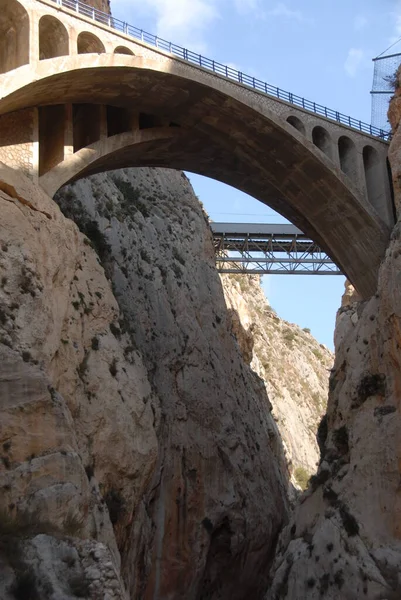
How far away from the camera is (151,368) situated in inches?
1125

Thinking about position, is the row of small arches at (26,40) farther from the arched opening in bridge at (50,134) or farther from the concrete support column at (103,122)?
the concrete support column at (103,122)

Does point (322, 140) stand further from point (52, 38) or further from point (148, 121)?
point (52, 38)

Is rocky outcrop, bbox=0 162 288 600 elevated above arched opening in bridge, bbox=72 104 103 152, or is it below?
below

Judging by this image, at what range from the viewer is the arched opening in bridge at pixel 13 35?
21406 millimetres

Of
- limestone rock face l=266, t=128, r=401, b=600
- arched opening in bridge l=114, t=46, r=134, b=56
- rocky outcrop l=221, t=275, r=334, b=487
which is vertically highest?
arched opening in bridge l=114, t=46, r=134, b=56

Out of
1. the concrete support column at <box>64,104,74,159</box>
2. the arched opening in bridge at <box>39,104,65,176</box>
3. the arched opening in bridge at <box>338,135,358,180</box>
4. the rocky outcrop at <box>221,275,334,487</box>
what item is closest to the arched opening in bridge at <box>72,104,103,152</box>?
the arched opening in bridge at <box>39,104,65,176</box>

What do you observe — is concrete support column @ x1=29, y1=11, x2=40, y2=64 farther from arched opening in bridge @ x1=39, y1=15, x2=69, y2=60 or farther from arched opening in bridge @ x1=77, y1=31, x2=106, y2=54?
arched opening in bridge @ x1=77, y1=31, x2=106, y2=54

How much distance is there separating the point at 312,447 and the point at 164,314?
106 ft

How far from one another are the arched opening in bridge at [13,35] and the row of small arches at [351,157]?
11.0 metres

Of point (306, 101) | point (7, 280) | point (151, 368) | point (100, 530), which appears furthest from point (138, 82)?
point (100, 530)

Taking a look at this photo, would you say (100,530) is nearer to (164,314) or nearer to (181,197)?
(164,314)

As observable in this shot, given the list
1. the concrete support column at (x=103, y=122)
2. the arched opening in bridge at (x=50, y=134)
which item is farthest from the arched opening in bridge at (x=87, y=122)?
the arched opening in bridge at (x=50, y=134)

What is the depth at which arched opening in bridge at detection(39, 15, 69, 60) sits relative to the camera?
73.4 feet

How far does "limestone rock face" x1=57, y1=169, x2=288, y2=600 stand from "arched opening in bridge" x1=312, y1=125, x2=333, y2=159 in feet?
27.2
